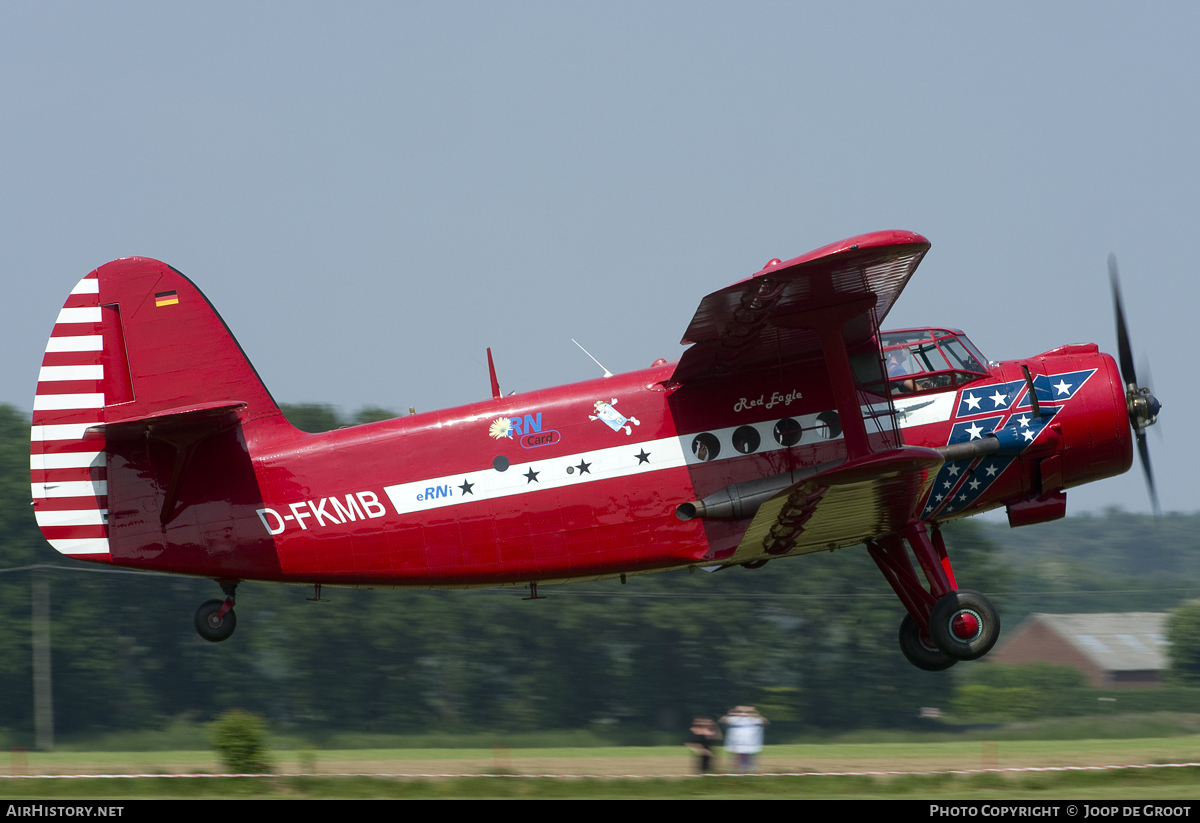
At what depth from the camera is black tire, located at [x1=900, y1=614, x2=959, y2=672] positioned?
41.2ft

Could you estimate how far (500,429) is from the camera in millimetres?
→ 11812

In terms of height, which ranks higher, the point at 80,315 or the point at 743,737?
the point at 80,315

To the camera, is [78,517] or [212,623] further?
[212,623]

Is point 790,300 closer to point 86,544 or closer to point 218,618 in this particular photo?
point 218,618

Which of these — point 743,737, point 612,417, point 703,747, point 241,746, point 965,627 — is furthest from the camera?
point 703,747

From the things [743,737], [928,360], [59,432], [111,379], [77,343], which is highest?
[77,343]

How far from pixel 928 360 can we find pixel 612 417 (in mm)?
3209

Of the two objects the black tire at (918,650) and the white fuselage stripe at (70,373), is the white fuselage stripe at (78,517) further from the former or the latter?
the black tire at (918,650)

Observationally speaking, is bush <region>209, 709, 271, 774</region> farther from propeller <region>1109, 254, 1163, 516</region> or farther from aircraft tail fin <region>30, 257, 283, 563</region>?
propeller <region>1109, 254, 1163, 516</region>

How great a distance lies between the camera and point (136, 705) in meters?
36.0

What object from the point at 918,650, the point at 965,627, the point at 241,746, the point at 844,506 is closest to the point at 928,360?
the point at 844,506

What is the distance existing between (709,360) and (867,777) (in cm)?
460

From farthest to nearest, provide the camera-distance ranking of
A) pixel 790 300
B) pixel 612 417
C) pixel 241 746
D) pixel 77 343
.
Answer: pixel 241 746 → pixel 77 343 → pixel 612 417 → pixel 790 300

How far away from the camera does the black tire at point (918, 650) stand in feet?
41.2
